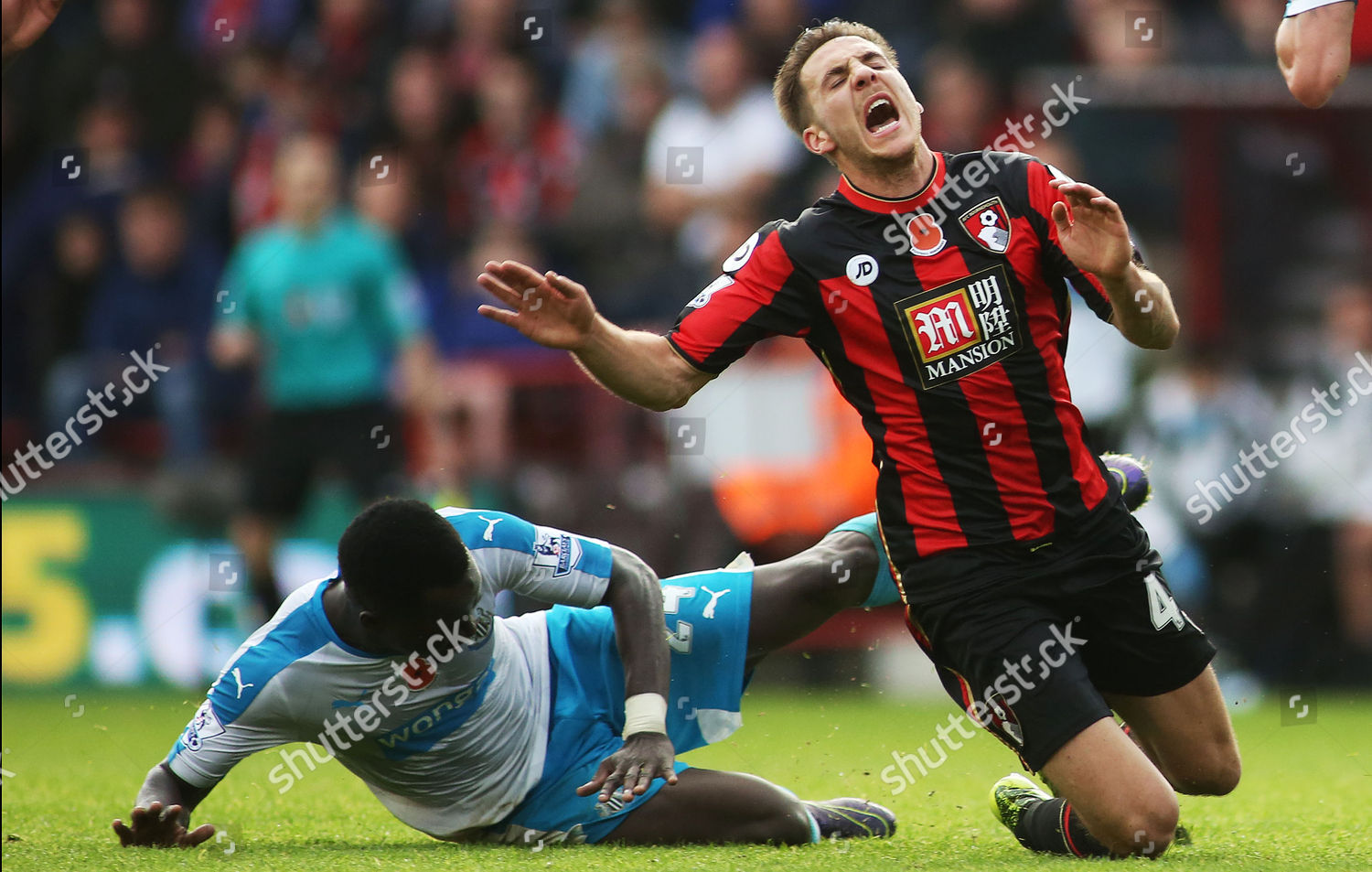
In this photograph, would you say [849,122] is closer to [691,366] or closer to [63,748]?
[691,366]

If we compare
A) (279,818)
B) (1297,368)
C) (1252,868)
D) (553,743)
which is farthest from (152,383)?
(1252,868)

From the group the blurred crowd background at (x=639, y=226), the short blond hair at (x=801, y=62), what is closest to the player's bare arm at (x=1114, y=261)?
the short blond hair at (x=801, y=62)

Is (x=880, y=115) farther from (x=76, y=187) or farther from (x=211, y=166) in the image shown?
(x=76, y=187)

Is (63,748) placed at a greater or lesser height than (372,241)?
lesser

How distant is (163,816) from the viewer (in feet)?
14.6

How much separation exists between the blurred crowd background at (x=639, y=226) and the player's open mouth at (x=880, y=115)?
13.5 ft

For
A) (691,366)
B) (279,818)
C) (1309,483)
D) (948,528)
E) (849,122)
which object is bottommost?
(1309,483)

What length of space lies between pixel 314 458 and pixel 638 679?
5.05 metres

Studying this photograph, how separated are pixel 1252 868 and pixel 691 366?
6.42 ft

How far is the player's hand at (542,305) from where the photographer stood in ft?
13.7

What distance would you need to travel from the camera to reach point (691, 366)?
458cm

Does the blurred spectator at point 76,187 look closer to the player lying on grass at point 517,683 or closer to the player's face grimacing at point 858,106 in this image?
the player lying on grass at point 517,683

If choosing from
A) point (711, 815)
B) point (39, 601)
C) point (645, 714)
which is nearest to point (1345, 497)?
point (711, 815)

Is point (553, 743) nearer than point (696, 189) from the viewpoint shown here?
Yes
